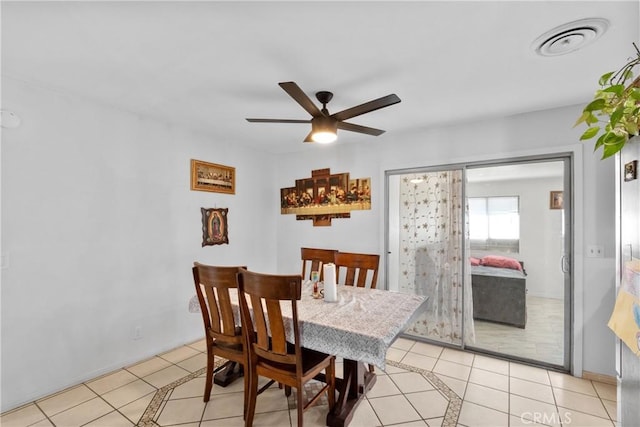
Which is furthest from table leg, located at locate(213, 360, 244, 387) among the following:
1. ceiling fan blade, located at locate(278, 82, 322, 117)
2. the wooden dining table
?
ceiling fan blade, located at locate(278, 82, 322, 117)

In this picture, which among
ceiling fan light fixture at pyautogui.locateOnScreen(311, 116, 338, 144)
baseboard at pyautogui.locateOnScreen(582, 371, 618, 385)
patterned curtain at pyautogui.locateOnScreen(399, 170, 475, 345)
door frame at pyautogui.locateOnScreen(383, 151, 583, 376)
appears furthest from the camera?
patterned curtain at pyautogui.locateOnScreen(399, 170, 475, 345)

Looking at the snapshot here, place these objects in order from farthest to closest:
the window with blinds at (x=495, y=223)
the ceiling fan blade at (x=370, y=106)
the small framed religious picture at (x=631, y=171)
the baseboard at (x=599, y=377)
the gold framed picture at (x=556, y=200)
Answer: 1. the window with blinds at (x=495, y=223)
2. the gold framed picture at (x=556, y=200)
3. the baseboard at (x=599, y=377)
4. the ceiling fan blade at (x=370, y=106)
5. the small framed religious picture at (x=631, y=171)

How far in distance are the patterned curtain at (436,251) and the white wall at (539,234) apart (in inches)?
17.9

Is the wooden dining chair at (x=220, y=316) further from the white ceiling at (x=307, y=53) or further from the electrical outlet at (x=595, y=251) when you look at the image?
the electrical outlet at (x=595, y=251)

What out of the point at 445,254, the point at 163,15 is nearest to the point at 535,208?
the point at 445,254

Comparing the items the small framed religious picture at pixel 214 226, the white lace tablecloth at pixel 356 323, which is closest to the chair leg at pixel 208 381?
the white lace tablecloth at pixel 356 323

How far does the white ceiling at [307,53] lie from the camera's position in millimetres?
1509

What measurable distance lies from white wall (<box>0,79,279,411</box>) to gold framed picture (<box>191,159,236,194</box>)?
8 cm

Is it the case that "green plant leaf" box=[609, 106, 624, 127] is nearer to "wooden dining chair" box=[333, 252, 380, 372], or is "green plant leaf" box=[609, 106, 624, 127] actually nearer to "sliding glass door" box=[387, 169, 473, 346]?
"wooden dining chair" box=[333, 252, 380, 372]

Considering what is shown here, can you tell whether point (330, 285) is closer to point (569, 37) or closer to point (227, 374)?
point (227, 374)

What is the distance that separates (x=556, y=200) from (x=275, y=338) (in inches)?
111

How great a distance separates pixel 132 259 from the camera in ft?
9.40

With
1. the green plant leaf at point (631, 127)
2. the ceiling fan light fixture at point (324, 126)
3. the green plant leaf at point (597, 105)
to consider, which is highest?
the ceiling fan light fixture at point (324, 126)

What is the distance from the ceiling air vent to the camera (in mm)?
1582
